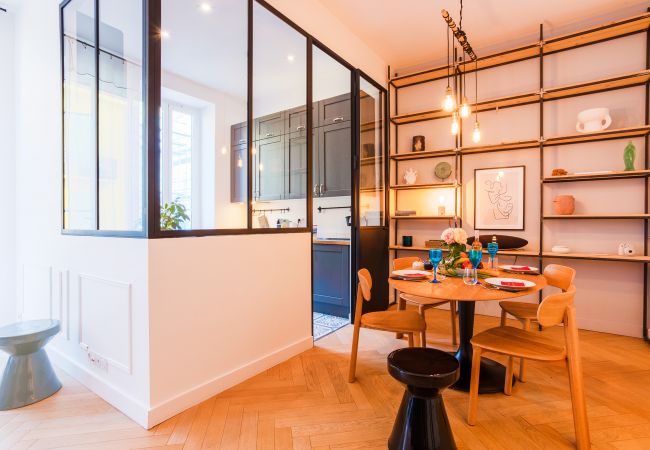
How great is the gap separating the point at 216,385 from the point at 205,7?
119 inches

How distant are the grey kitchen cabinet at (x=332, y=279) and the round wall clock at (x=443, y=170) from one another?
1.55 m

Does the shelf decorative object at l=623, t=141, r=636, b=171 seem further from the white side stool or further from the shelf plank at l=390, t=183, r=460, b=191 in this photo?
the white side stool

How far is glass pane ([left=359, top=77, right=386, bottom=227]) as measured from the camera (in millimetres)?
3676

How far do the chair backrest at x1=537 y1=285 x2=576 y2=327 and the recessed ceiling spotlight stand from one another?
326 cm

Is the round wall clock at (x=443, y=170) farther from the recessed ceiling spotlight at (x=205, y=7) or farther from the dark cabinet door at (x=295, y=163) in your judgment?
the recessed ceiling spotlight at (x=205, y=7)

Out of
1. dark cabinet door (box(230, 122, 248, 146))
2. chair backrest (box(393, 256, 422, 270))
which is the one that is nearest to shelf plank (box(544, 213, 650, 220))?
chair backrest (box(393, 256, 422, 270))

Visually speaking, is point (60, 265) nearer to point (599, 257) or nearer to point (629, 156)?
point (599, 257)

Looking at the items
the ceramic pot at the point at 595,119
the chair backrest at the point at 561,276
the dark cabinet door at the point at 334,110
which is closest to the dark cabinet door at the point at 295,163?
the dark cabinet door at the point at 334,110

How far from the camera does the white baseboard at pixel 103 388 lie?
1828 millimetres

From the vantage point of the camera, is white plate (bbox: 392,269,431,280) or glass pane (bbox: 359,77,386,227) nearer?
white plate (bbox: 392,269,431,280)

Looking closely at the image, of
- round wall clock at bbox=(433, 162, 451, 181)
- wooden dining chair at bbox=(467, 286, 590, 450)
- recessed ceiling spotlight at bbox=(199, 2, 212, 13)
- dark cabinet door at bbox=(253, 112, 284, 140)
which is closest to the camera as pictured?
wooden dining chair at bbox=(467, 286, 590, 450)

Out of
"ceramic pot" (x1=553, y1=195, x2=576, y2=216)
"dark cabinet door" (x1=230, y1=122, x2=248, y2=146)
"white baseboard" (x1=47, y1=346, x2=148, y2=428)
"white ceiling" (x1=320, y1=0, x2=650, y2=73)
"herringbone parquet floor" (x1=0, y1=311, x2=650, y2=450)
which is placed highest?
"white ceiling" (x1=320, y1=0, x2=650, y2=73)

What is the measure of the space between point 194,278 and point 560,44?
412 centimetres

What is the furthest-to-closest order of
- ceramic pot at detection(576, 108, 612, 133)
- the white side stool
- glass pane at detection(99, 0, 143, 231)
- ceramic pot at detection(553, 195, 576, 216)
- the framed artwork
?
the framed artwork, ceramic pot at detection(553, 195, 576, 216), ceramic pot at detection(576, 108, 612, 133), glass pane at detection(99, 0, 143, 231), the white side stool
